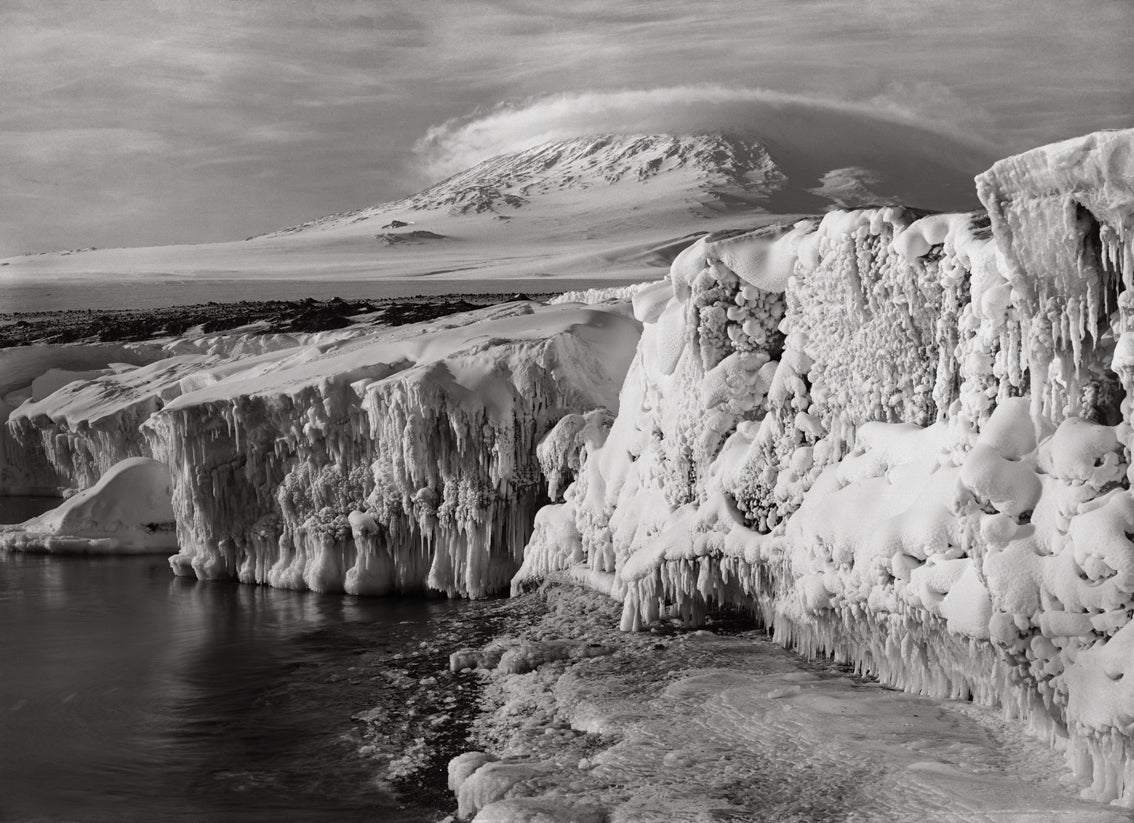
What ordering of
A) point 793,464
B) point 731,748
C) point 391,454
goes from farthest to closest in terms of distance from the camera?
point 391,454 < point 793,464 < point 731,748

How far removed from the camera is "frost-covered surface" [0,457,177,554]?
24.1 meters

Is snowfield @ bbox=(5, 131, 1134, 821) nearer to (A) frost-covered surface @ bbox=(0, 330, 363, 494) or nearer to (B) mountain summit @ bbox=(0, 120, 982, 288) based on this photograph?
(A) frost-covered surface @ bbox=(0, 330, 363, 494)

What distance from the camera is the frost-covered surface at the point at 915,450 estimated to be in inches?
322

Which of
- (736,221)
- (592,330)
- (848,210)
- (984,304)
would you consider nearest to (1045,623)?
(984,304)

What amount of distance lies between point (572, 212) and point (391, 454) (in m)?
140

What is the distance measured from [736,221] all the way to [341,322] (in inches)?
4214

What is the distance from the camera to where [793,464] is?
12031 millimetres

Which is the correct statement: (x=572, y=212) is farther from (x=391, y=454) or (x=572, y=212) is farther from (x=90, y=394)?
(x=391, y=454)

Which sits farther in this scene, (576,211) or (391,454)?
(576,211)

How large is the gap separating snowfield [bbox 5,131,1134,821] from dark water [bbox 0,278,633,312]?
264ft

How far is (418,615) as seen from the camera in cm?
1695

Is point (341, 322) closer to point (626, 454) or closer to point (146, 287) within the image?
point (626, 454)

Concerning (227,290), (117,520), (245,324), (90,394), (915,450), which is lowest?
(117,520)

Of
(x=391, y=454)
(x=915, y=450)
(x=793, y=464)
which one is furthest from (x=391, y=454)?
(x=915, y=450)
